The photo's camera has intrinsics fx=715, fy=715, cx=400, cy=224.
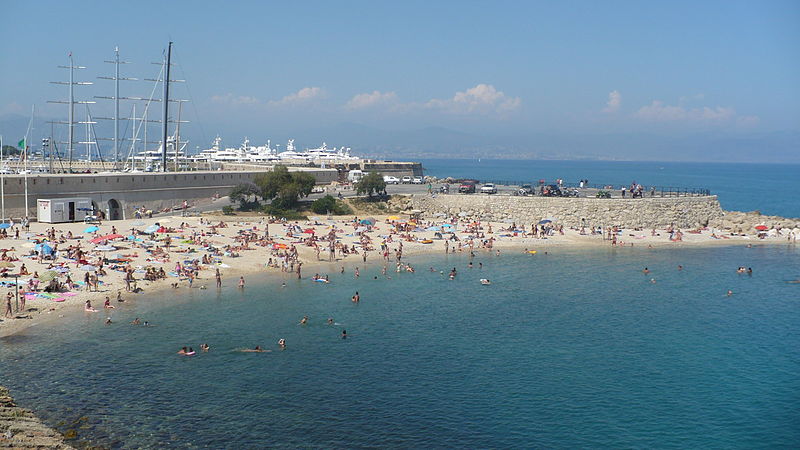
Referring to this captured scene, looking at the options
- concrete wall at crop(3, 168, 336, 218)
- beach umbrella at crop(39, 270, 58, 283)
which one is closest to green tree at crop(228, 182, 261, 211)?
concrete wall at crop(3, 168, 336, 218)

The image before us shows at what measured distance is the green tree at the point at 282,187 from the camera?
59281 mm

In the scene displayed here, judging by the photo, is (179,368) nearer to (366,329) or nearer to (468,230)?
(366,329)

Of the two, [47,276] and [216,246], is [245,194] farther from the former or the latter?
[47,276]

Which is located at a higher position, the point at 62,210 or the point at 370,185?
the point at 370,185

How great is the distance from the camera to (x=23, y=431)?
61.3ft

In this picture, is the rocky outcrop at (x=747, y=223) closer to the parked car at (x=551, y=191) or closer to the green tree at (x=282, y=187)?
the parked car at (x=551, y=191)

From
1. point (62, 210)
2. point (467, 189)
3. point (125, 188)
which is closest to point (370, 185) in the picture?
point (467, 189)

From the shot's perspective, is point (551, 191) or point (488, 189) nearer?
point (551, 191)

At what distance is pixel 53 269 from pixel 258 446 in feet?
72.0

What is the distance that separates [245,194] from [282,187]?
4.12 metres

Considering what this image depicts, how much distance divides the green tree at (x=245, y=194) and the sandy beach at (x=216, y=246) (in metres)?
5.01

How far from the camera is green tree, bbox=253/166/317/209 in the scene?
59281mm

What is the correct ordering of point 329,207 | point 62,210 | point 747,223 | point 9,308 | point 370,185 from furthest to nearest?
point 370,185
point 747,223
point 329,207
point 62,210
point 9,308

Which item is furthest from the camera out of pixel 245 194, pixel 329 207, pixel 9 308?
pixel 245 194
